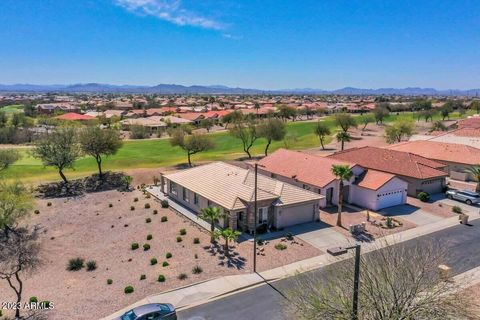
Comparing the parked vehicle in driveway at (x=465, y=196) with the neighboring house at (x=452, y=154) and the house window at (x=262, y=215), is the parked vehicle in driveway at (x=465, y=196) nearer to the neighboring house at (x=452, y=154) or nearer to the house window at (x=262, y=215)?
the neighboring house at (x=452, y=154)

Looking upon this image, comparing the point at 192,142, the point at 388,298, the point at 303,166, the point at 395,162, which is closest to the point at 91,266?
the point at 388,298

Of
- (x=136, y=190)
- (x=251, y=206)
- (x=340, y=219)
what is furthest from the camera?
(x=136, y=190)

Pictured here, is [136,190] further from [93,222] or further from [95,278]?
[95,278]

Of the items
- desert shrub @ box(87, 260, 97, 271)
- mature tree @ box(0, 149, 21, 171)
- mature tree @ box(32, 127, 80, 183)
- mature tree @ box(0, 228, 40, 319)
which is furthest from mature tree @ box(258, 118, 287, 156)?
desert shrub @ box(87, 260, 97, 271)

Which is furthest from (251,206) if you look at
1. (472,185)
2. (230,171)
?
(472,185)

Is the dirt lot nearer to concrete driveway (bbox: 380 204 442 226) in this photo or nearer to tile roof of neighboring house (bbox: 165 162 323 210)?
tile roof of neighboring house (bbox: 165 162 323 210)

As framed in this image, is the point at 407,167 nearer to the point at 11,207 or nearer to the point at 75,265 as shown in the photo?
the point at 75,265
